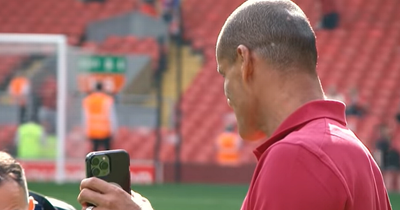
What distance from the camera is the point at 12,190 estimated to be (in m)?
3.11

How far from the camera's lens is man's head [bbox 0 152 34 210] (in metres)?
3.09

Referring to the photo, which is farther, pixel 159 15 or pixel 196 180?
pixel 159 15

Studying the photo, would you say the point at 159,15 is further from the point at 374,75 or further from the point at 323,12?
the point at 374,75

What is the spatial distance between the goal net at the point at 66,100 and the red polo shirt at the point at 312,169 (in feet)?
42.7

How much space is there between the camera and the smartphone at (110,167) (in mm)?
1900

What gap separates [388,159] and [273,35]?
1327 centimetres

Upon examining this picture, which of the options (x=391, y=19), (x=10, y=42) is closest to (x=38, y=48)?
(x=10, y=42)

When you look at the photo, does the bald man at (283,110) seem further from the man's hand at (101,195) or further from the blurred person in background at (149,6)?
the blurred person in background at (149,6)

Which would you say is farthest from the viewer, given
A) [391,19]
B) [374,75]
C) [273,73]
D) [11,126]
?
[391,19]

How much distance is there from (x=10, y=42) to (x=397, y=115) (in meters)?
6.44

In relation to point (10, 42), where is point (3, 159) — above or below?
above

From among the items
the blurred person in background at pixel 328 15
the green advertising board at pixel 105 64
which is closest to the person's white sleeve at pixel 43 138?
the green advertising board at pixel 105 64

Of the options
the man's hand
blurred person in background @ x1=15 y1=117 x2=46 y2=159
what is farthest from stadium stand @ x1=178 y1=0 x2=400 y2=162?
the man's hand

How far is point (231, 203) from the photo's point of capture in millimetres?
12031
